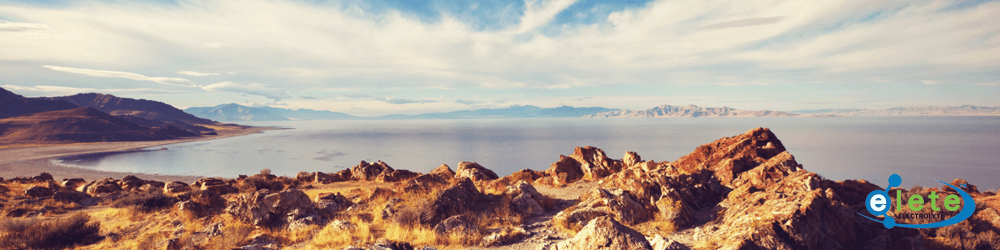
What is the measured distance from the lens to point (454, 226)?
10.7 metres

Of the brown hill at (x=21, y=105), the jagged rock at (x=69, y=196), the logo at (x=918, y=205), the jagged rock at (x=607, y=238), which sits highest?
the brown hill at (x=21, y=105)

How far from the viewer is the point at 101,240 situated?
11.5 meters

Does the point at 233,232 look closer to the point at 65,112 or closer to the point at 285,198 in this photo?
the point at 285,198

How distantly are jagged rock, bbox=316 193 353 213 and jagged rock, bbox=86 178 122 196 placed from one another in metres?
14.0

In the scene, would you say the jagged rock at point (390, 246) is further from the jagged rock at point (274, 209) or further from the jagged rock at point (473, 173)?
the jagged rock at point (473, 173)

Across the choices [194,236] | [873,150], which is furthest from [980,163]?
[194,236]

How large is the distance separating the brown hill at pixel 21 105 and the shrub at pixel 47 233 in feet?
757

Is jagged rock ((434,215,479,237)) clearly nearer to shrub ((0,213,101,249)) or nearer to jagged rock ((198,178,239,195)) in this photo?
shrub ((0,213,101,249))

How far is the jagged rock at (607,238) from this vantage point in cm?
672

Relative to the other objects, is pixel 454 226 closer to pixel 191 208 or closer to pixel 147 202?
pixel 191 208

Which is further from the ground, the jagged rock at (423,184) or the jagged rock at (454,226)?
the jagged rock at (423,184)

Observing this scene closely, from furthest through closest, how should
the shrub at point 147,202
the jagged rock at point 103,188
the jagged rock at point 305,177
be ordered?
the jagged rock at point 305,177 < the jagged rock at point 103,188 < the shrub at point 147,202

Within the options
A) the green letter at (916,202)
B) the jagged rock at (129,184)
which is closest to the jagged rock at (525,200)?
the green letter at (916,202)

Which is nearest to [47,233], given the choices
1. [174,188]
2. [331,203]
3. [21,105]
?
[331,203]
